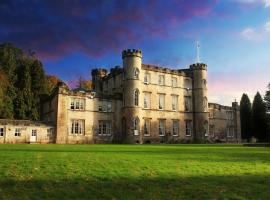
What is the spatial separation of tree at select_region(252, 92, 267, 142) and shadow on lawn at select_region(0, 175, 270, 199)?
2767 inches

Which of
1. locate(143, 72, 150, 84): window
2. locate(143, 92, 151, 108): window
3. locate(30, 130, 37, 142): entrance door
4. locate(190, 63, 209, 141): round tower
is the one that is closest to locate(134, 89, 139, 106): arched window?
locate(143, 92, 151, 108): window

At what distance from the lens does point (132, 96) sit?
55062mm

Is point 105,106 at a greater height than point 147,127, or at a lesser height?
greater

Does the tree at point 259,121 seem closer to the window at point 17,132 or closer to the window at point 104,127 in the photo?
the window at point 104,127

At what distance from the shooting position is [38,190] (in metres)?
11.5

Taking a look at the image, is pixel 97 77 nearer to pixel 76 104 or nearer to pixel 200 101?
pixel 76 104

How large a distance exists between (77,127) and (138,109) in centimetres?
957

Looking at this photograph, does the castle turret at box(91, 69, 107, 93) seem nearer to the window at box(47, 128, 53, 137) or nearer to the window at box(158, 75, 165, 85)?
the window at box(158, 75, 165, 85)

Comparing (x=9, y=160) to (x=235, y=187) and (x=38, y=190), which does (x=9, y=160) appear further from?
(x=235, y=187)

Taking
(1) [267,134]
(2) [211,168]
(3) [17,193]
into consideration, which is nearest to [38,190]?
(3) [17,193]

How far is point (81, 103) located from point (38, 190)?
41.6 meters

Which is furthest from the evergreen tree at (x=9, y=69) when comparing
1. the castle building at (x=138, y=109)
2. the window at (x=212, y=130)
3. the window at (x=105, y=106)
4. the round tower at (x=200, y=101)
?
the window at (x=212, y=130)

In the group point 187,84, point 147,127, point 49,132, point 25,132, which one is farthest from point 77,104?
point 187,84

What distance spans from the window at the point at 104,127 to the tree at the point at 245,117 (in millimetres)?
38925
